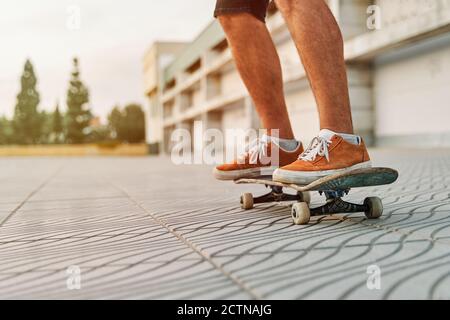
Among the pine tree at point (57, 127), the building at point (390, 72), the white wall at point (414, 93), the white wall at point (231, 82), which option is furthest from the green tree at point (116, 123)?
the white wall at point (414, 93)

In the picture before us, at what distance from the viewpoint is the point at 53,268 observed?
73.2 inches

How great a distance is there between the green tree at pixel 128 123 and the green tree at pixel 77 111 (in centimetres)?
2179

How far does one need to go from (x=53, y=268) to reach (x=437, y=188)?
11.5 feet

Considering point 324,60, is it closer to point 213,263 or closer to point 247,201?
point 247,201

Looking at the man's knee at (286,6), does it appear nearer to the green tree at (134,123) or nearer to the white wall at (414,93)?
the white wall at (414,93)

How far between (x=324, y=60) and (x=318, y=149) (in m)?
0.43

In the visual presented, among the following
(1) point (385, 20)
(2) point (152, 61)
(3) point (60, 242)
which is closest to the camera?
(3) point (60, 242)

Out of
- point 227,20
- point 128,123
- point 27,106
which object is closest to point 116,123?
point 128,123

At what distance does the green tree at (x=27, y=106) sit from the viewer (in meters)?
73.8

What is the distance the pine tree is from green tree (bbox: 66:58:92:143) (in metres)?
8.52

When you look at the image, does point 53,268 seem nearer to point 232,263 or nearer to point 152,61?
point 232,263
